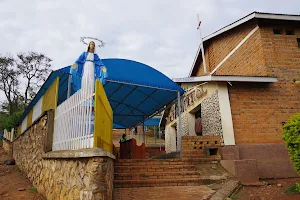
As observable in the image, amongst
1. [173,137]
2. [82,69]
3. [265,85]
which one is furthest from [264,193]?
[173,137]

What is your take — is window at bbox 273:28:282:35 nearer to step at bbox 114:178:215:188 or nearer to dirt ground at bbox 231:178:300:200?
dirt ground at bbox 231:178:300:200

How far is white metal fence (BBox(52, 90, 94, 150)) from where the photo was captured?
363 centimetres

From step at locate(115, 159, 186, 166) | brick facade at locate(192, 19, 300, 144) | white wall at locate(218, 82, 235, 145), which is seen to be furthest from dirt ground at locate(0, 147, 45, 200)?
brick facade at locate(192, 19, 300, 144)

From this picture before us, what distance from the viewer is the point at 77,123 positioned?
3875 millimetres

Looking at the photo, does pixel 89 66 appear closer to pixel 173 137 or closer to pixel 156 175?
pixel 156 175

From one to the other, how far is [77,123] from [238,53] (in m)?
8.23

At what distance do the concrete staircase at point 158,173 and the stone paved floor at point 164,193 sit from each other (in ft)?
0.84

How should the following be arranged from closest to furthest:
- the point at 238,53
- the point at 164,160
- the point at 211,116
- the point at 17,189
→ the point at 17,189, the point at 164,160, the point at 211,116, the point at 238,53

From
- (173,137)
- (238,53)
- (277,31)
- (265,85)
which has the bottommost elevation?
(173,137)

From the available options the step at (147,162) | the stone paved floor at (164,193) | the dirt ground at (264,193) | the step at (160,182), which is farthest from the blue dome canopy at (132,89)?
the dirt ground at (264,193)

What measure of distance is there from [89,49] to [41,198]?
146 inches

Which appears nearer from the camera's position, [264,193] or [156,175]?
[264,193]

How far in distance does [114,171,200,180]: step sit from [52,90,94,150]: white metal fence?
6.38 feet

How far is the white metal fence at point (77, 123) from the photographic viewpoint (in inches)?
143
